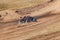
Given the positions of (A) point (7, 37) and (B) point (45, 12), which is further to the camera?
(B) point (45, 12)

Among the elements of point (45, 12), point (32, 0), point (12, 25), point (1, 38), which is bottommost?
point (1, 38)

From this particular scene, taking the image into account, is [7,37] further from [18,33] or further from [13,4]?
[13,4]

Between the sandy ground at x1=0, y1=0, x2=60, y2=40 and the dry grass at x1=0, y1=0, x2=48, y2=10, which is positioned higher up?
the dry grass at x1=0, y1=0, x2=48, y2=10

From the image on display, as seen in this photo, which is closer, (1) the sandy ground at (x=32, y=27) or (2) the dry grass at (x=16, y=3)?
(1) the sandy ground at (x=32, y=27)

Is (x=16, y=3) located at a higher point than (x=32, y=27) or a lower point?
higher

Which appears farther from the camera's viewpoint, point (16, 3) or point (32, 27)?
point (16, 3)

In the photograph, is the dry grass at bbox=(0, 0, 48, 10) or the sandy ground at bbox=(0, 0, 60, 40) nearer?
the sandy ground at bbox=(0, 0, 60, 40)

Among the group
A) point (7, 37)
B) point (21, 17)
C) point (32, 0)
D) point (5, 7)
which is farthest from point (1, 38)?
point (32, 0)

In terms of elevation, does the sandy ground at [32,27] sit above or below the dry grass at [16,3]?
below
